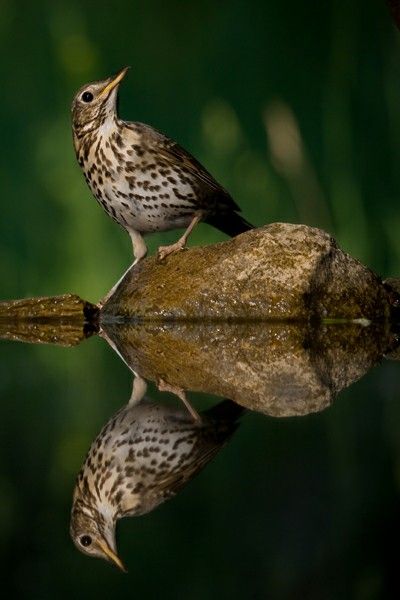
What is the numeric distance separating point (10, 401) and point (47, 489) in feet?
4.85

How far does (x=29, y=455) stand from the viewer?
3.11 metres

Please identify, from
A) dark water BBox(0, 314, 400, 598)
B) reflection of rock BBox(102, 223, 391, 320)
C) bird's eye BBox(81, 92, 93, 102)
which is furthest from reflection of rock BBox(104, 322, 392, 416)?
bird's eye BBox(81, 92, 93, 102)

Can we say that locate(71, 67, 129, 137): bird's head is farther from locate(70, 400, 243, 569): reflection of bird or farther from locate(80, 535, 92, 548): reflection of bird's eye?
locate(80, 535, 92, 548): reflection of bird's eye

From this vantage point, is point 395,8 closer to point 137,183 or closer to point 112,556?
point 137,183

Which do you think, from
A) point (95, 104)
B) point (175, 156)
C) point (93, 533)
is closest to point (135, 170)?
point (175, 156)

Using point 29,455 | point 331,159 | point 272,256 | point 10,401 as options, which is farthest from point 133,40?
point 29,455

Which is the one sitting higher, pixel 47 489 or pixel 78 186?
pixel 47 489

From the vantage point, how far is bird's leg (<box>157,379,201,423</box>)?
3.50 meters

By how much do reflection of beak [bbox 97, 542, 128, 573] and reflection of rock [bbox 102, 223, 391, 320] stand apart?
12.7 feet

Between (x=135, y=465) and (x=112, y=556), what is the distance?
2.24 feet

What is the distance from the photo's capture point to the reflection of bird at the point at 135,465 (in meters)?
2.58

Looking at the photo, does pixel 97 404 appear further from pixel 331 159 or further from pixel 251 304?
pixel 331 159

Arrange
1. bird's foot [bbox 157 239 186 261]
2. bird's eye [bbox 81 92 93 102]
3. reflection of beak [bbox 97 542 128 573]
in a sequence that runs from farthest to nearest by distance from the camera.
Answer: bird's foot [bbox 157 239 186 261], bird's eye [bbox 81 92 93 102], reflection of beak [bbox 97 542 128 573]

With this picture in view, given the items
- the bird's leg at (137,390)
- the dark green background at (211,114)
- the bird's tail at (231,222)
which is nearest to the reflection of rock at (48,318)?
the dark green background at (211,114)
